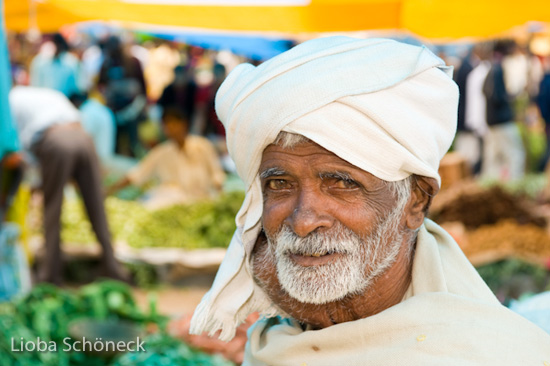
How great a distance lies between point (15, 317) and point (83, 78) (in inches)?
353

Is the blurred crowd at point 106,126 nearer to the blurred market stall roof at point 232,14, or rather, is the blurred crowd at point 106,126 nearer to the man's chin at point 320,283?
the blurred market stall roof at point 232,14

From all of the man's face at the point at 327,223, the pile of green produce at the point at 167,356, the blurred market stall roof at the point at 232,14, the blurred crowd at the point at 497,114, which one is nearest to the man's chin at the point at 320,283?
the man's face at the point at 327,223

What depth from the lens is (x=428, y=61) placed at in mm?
1761

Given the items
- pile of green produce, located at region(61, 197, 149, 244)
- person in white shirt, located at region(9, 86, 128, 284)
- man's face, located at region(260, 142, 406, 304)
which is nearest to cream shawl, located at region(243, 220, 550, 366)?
man's face, located at region(260, 142, 406, 304)

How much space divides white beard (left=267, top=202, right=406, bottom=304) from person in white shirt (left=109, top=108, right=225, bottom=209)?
686 centimetres

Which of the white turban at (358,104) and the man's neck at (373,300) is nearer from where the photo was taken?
the white turban at (358,104)

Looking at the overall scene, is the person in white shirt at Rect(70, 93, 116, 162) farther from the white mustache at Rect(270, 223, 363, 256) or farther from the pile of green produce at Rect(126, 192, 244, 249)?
the white mustache at Rect(270, 223, 363, 256)

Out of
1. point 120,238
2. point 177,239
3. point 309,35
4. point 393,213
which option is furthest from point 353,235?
point 309,35

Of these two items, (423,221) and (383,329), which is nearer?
(383,329)

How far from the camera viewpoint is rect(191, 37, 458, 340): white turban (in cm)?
169

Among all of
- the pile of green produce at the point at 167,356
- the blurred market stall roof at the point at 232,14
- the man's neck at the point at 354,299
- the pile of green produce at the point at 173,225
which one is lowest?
the pile of green produce at the point at 173,225

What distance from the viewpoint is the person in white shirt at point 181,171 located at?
28.5ft

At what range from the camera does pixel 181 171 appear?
8.76 m

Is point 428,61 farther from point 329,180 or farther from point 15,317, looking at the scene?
point 15,317
